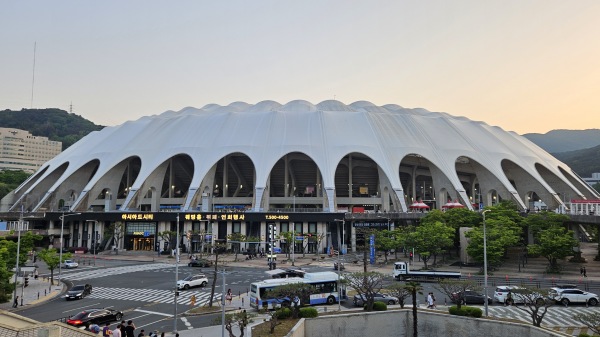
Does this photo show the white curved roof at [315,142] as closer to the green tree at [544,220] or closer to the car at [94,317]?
the green tree at [544,220]

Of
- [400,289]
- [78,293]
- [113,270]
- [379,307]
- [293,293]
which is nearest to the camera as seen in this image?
[293,293]

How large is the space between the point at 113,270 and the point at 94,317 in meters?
27.2

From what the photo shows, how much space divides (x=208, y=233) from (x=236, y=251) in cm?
751

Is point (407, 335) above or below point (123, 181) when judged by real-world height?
below

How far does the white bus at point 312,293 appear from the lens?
30875mm

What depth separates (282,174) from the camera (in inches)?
3376

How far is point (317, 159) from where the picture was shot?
2923 inches

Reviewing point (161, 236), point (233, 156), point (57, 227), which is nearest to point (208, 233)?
point (161, 236)

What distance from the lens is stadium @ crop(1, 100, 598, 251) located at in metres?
69.7

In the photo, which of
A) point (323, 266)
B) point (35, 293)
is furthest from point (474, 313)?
point (35, 293)

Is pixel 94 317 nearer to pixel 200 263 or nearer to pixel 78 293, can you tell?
pixel 78 293

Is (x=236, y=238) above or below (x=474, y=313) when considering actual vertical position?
above

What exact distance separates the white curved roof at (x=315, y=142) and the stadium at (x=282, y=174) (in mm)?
260

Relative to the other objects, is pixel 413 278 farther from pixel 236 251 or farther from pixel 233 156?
pixel 233 156
